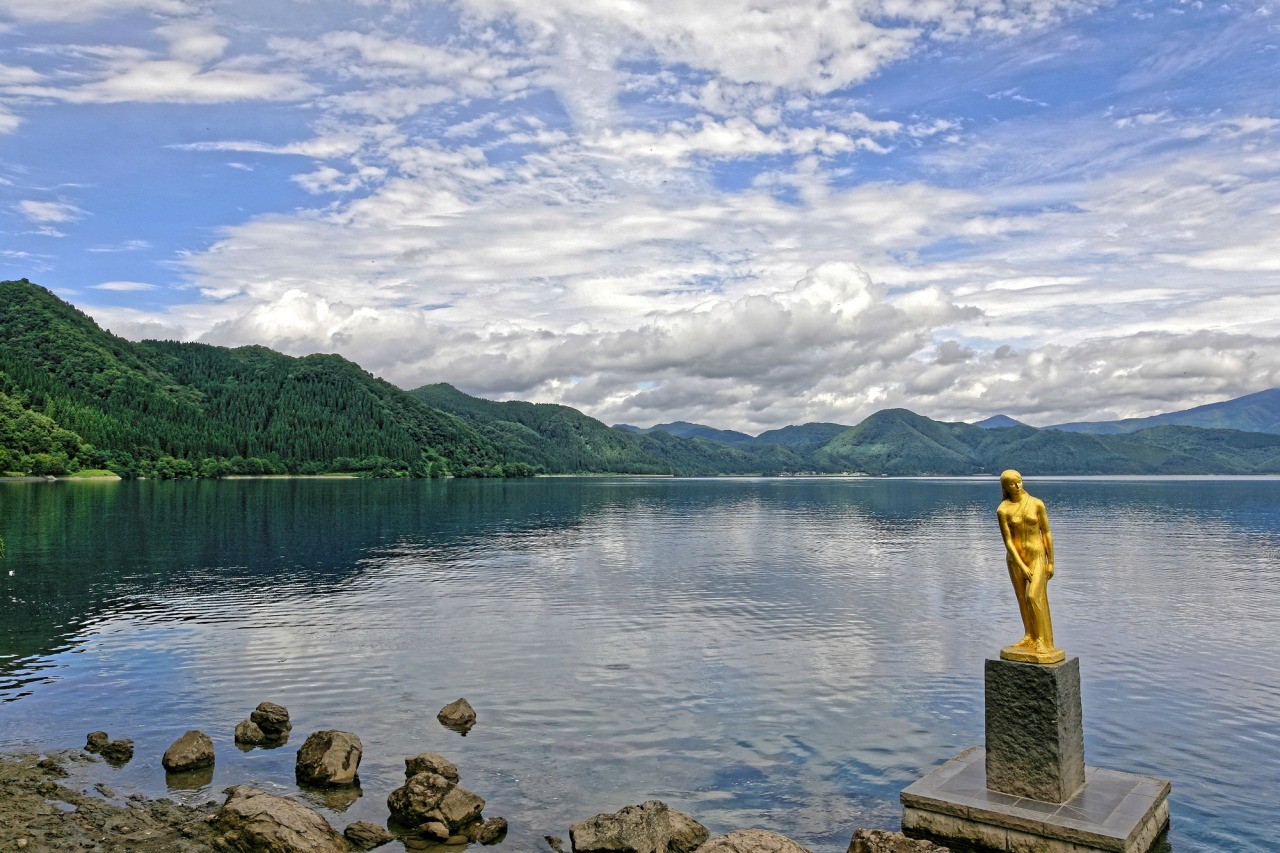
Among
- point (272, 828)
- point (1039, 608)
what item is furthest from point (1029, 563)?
point (272, 828)

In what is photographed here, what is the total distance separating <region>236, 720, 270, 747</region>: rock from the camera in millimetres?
29016

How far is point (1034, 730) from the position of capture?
19.9 meters

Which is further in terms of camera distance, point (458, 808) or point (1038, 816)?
point (458, 808)

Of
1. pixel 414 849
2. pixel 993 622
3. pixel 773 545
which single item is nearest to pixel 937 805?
pixel 414 849

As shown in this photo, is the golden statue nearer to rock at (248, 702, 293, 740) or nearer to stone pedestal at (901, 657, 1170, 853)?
stone pedestal at (901, 657, 1170, 853)

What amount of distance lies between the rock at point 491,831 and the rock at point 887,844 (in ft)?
30.7

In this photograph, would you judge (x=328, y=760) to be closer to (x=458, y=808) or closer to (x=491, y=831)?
(x=458, y=808)

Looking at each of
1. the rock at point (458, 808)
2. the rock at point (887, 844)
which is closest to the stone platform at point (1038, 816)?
the rock at point (887, 844)

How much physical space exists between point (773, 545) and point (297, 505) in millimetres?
108877

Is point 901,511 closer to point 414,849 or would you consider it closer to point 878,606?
point 878,606

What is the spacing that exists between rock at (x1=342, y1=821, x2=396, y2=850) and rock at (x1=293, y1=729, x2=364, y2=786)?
3663 millimetres

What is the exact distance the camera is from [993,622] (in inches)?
2080

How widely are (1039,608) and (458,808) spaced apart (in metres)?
16.6

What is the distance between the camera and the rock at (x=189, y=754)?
2625 centimetres
